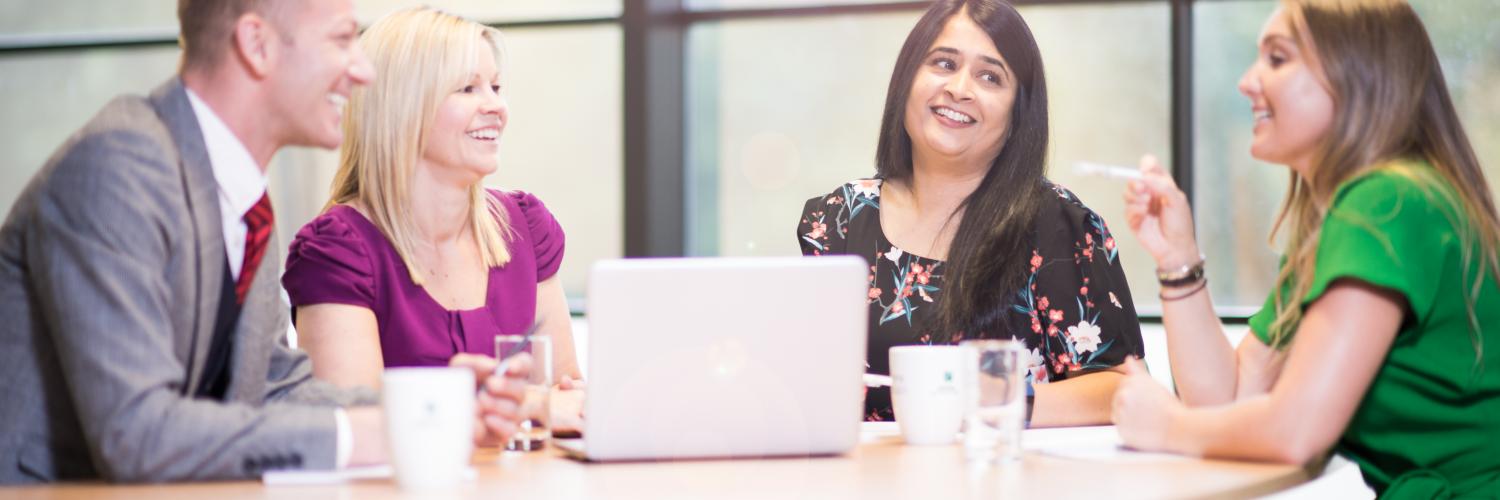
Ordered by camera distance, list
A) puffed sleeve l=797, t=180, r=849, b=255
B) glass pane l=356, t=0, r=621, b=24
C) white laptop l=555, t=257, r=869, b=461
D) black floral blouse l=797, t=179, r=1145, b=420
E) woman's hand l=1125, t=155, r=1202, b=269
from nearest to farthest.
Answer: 1. white laptop l=555, t=257, r=869, b=461
2. woman's hand l=1125, t=155, r=1202, b=269
3. black floral blouse l=797, t=179, r=1145, b=420
4. puffed sleeve l=797, t=180, r=849, b=255
5. glass pane l=356, t=0, r=621, b=24

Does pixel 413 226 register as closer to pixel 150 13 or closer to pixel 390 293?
pixel 390 293

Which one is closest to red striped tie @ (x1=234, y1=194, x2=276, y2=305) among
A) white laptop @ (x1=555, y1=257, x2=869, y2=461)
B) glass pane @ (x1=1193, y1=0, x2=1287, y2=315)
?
white laptop @ (x1=555, y1=257, x2=869, y2=461)

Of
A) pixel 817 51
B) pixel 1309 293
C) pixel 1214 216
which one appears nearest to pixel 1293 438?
pixel 1309 293

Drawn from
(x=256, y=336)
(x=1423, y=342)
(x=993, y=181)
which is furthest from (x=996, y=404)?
(x=993, y=181)

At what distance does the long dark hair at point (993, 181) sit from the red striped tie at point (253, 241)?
1.23m

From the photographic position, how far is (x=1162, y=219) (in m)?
1.93

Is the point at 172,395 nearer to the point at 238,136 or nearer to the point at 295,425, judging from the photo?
the point at 295,425

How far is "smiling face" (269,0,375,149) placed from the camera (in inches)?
68.4

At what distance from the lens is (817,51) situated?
457cm

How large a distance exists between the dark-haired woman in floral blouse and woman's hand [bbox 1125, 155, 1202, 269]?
50cm

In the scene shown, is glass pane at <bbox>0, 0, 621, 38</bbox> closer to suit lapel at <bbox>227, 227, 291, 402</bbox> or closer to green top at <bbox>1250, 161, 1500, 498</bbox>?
suit lapel at <bbox>227, 227, 291, 402</bbox>

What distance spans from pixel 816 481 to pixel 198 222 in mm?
751

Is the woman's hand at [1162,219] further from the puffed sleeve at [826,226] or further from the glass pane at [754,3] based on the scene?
the glass pane at [754,3]

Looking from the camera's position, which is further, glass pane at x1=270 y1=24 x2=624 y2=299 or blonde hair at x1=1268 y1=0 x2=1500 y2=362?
glass pane at x1=270 y1=24 x2=624 y2=299
